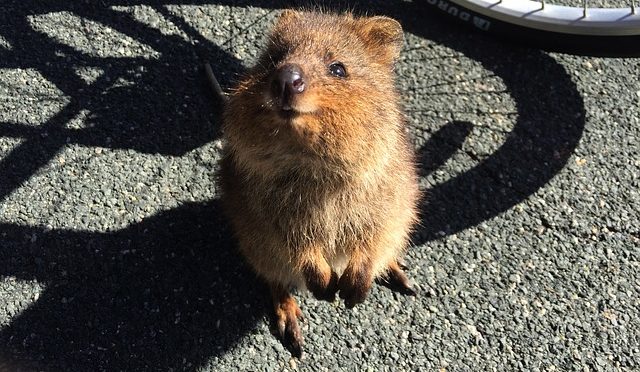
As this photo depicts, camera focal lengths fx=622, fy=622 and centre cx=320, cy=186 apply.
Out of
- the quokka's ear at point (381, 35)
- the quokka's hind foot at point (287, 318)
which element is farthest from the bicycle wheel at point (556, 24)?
the quokka's hind foot at point (287, 318)

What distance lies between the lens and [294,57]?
8.29 ft

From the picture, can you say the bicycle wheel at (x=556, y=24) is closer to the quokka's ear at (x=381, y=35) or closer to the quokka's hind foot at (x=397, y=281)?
the quokka's ear at (x=381, y=35)

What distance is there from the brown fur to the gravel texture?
1.33 ft

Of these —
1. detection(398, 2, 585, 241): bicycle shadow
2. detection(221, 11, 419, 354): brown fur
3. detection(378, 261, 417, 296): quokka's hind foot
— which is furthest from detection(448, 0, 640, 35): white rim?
detection(378, 261, 417, 296): quokka's hind foot

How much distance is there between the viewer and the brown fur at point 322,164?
2.42m

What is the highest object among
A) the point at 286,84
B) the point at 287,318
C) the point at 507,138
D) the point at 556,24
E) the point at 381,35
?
the point at 286,84

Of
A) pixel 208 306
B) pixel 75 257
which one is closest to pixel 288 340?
pixel 208 306

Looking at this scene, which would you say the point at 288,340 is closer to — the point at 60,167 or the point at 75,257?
A: the point at 75,257

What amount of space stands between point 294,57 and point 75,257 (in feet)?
5.90

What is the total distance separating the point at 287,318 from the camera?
335 centimetres

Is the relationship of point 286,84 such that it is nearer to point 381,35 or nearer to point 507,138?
point 381,35

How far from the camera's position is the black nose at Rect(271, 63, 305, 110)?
219 cm

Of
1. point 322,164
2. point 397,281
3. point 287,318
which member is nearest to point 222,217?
point 287,318

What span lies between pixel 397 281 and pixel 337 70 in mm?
1456
